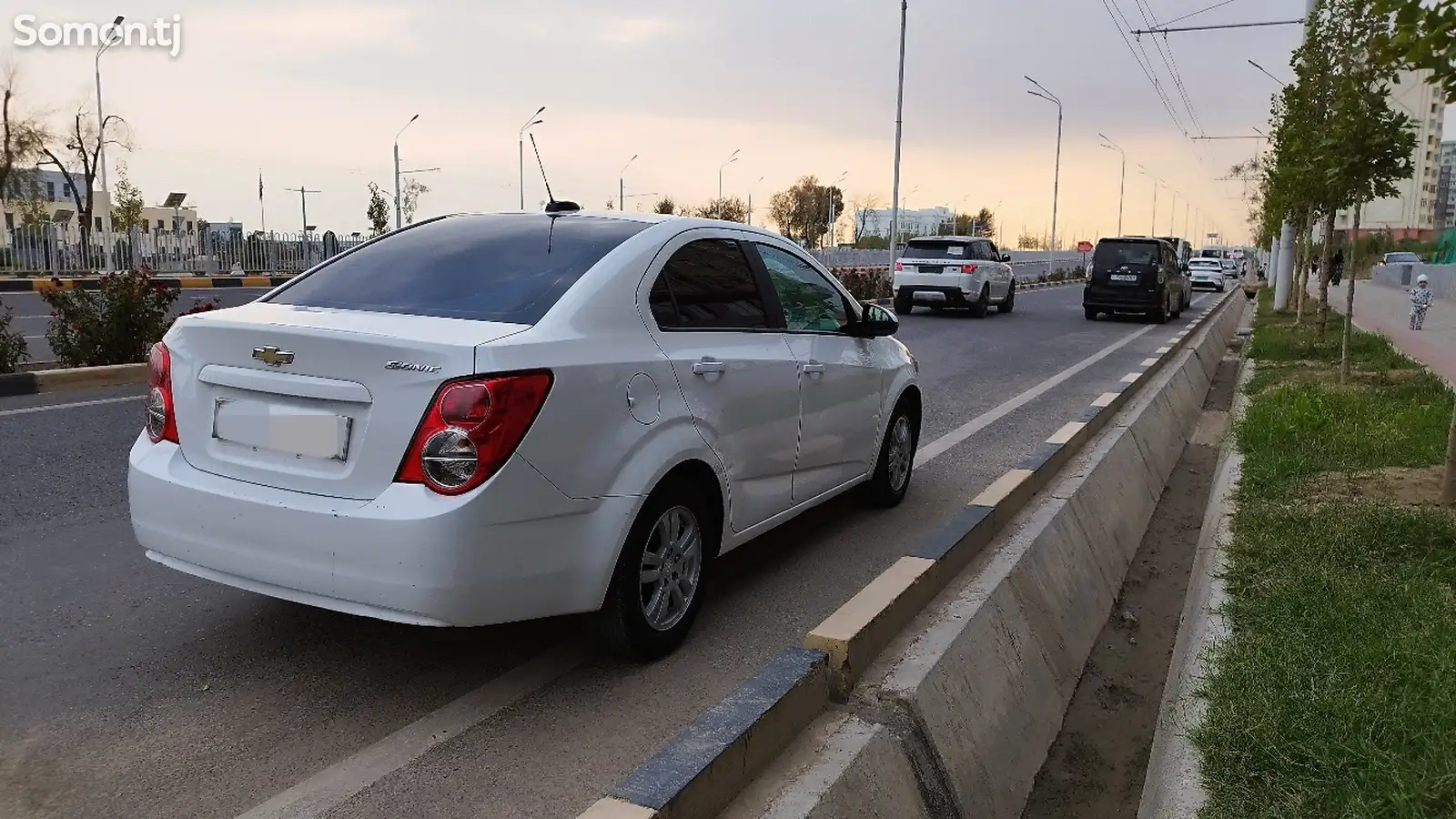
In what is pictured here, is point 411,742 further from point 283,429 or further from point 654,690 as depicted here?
point 283,429

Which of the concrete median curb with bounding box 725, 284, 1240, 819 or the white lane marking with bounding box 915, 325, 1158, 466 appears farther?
the white lane marking with bounding box 915, 325, 1158, 466

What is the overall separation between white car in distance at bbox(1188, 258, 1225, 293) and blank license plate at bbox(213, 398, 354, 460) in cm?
4868

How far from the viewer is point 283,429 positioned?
3477 mm

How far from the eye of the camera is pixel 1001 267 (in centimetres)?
2572

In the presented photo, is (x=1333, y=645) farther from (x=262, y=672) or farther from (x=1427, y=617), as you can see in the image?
(x=262, y=672)

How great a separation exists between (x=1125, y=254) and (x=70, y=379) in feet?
67.1

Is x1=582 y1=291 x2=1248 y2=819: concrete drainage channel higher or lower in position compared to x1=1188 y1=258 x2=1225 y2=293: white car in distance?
lower

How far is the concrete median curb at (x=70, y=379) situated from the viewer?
955 centimetres

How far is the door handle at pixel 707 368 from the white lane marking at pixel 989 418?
345cm

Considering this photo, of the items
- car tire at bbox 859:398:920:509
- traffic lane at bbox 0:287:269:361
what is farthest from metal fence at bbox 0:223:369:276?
car tire at bbox 859:398:920:509

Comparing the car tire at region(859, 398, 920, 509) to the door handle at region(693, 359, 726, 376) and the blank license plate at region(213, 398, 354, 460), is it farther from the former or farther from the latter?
the blank license plate at region(213, 398, 354, 460)

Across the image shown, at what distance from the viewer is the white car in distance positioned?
47688 millimetres

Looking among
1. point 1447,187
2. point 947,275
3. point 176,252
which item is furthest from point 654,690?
point 1447,187

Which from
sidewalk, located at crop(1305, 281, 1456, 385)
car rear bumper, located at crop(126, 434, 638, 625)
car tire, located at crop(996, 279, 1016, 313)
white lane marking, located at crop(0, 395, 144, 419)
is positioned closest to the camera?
car rear bumper, located at crop(126, 434, 638, 625)
